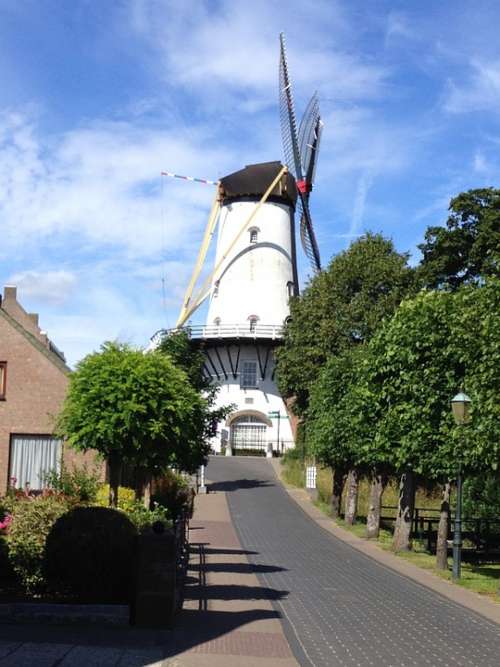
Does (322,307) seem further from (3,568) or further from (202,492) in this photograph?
(3,568)

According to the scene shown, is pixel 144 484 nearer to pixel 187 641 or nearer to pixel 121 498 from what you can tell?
pixel 121 498

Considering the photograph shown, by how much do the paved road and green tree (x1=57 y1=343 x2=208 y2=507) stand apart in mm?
3335

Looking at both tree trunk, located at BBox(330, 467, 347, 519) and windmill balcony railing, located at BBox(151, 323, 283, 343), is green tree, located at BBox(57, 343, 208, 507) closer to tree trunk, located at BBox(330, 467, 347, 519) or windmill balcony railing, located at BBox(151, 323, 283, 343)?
tree trunk, located at BBox(330, 467, 347, 519)

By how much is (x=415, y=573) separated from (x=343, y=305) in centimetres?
3217

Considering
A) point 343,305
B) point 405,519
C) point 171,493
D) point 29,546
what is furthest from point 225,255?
point 29,546

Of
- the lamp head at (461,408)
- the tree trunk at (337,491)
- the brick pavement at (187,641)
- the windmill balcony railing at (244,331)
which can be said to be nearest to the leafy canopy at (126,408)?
the brick pavement at (187,641)

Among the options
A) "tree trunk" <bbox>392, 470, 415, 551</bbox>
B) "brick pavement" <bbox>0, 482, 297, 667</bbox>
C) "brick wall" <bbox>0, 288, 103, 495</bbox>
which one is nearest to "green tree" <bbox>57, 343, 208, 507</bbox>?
"brick pavement" <bbox>0, 482, 297, 667</bbox>

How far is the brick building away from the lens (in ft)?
97.3

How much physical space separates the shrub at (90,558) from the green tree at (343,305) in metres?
38.7

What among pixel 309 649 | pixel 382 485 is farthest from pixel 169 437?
pixel 382 485

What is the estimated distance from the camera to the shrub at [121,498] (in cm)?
2102

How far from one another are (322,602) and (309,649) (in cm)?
436

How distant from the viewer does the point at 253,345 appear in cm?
7219

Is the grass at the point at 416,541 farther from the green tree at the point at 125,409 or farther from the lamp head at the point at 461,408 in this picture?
the green tree at the point at 125,409
